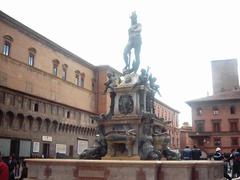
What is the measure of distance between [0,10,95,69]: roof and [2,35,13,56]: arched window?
1522mm

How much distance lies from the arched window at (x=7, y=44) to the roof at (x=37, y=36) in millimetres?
1522

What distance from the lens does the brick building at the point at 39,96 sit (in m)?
32.2

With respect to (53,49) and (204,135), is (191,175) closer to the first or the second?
(53,49)

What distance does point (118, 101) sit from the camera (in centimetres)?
1445

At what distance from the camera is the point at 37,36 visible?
131ft

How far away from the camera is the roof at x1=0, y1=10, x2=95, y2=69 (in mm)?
34781

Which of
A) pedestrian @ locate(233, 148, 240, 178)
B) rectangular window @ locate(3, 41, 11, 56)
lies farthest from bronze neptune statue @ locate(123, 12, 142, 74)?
rectangular window @ locate(3, 41, 11, 56)

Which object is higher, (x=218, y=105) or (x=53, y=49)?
(x=53, y=49)

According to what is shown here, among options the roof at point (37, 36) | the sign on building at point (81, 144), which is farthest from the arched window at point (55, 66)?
the sign on building at point (81, 144)

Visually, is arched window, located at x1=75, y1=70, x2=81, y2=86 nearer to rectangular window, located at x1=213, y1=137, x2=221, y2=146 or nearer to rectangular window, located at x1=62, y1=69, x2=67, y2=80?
rectangular window, located at x1=62, y1=69, x2=67, y2=80

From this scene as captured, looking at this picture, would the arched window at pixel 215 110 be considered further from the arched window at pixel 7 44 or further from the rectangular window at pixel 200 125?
the arched window at pixel 7 44

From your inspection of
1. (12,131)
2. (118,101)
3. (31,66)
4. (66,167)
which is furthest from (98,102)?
(66,167)

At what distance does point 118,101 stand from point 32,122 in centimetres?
2239

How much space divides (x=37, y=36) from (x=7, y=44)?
552 centimetres
